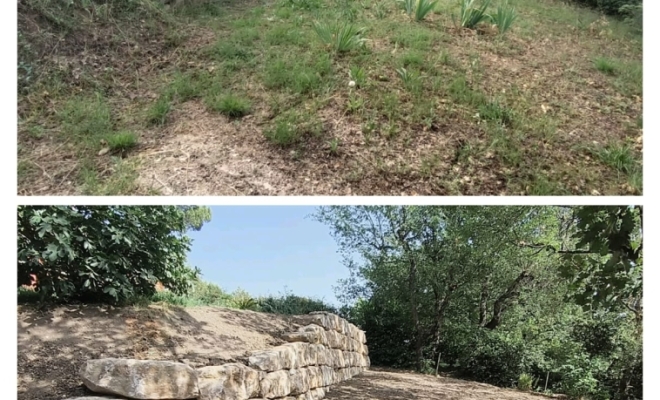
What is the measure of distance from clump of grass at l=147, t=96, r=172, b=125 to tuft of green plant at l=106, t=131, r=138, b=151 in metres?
0.28

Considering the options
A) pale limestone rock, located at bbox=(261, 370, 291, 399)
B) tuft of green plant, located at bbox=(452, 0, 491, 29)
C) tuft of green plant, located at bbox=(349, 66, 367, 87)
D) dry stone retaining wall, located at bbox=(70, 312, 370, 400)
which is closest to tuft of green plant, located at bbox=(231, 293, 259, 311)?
dry stone retaining wall, located at bbox=(70, 312, 370, 400)

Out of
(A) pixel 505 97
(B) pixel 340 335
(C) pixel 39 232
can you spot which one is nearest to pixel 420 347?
(B) pixel 340 335

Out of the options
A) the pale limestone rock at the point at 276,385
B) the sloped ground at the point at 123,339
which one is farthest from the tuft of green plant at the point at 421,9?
the pale limestone rock at the point at 276,385

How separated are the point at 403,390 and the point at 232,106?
3.39 meters

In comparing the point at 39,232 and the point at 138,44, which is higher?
the point at 138,44

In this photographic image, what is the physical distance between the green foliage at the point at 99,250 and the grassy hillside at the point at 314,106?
269 mm

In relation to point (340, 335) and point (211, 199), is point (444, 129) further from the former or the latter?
point (340, 335)

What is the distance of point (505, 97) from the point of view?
4168mm

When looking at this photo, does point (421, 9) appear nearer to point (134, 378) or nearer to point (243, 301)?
point (243, 301)

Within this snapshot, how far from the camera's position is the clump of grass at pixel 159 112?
397cm

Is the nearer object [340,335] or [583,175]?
[583,175]

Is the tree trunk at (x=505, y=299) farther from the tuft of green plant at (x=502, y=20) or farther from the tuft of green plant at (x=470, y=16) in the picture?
the tuft of green plant at (x=470, y=16)

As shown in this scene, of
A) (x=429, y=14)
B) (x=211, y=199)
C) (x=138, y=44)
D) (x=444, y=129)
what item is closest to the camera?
(x=211, y=199)

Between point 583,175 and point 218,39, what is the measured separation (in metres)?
3.64
